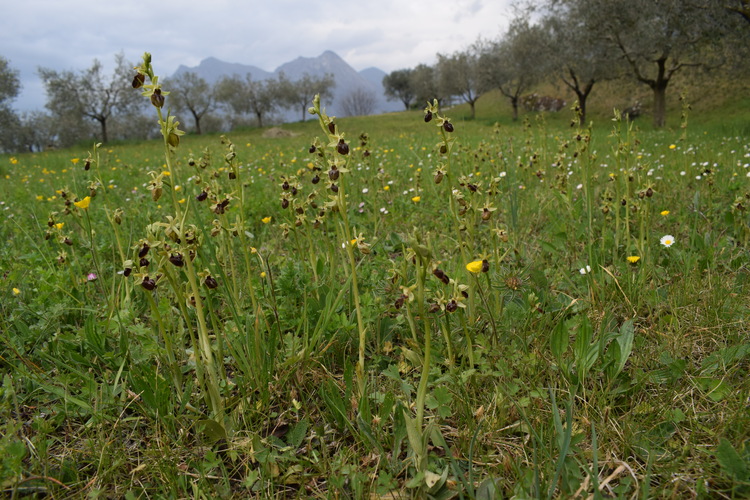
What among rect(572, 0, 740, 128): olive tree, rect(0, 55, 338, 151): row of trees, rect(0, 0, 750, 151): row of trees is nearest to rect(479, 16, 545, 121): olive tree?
rect(0, 0, 750, 151): row of trees

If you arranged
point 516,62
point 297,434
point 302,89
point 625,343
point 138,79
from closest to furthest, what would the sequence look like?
→ point 138,79 → point 297,434 → point 625,343 → point 516,62 → point 302,89

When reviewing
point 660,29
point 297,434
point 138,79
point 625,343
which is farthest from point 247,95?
point 625,343

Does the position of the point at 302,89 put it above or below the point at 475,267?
above

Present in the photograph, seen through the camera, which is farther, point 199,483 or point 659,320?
point 659,320

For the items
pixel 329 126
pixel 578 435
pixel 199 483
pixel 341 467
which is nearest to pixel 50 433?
pixel 199 483

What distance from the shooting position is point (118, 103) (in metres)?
41.5

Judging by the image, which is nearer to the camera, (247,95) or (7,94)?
(7,94)

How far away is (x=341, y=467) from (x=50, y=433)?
1230 millimetres

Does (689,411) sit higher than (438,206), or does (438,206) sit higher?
(438,206)

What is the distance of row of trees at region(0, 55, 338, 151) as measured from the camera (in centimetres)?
3997

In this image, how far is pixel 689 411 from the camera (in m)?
1.60

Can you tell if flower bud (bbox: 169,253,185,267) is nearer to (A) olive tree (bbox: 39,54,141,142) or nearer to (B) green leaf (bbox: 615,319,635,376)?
(B) green leaf (bbox: 615,319,635,376)

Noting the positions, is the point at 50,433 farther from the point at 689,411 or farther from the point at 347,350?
A: the point at 689,411

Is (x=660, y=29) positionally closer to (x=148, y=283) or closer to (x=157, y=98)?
(x=157, y=98)
